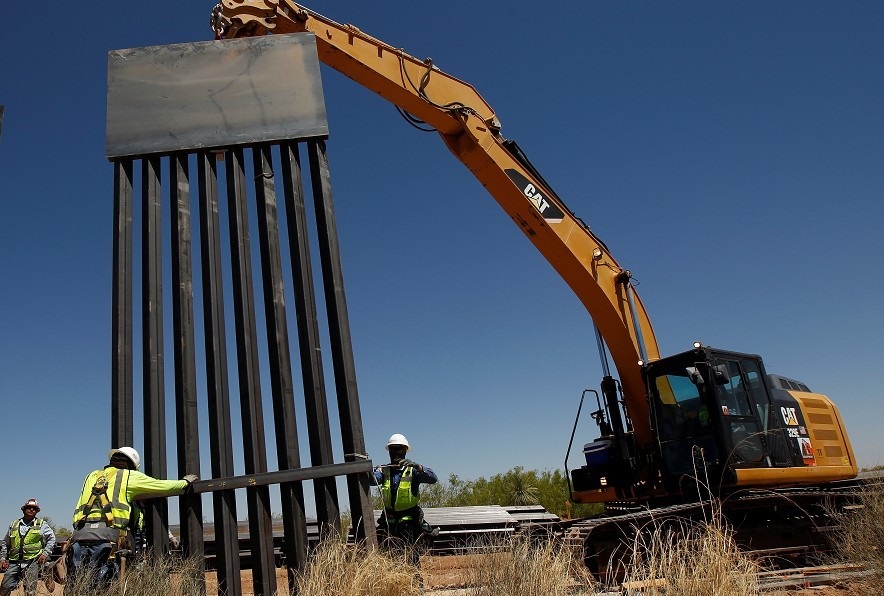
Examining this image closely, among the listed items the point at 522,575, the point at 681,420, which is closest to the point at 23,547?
the point at 522,575

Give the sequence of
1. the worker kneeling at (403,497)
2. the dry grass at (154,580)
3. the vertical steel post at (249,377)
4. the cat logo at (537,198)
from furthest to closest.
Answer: the cat logo at (537,198)
the worker kneeling at (403,497)
the vertical steel post at (249,377)
the dry grass at (154,580)

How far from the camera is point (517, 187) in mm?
11172

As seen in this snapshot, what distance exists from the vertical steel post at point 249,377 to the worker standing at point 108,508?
54 centimetres

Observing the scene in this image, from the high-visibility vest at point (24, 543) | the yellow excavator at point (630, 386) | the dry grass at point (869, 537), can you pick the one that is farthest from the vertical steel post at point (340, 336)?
the high-visibility vest at point (24, 543)

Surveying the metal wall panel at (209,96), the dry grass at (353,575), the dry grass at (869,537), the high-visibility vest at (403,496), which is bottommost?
the dry grass at (869,537)

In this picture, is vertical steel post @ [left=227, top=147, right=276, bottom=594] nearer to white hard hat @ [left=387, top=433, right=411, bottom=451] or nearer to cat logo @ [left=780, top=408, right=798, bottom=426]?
white hard hat @ [left=387, top=433, right=411, bottom=451]

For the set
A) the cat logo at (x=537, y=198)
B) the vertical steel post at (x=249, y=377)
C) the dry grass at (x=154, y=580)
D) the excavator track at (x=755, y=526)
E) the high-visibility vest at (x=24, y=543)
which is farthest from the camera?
the cat logo at (x=537, y=198)

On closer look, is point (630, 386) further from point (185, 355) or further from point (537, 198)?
point (185, 355)

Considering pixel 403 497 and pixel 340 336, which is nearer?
pixel 340 336

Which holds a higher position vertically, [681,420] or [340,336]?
[340,336]

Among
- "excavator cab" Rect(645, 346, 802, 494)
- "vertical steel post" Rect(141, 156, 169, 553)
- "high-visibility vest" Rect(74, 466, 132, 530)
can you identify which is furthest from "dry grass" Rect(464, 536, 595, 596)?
"excavator cab" Rect(645, 346, 802, 494)

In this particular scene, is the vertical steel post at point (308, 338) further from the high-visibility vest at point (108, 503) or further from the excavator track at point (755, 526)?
the excavator track at point (755, 526)

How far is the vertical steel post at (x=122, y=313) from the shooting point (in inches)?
232

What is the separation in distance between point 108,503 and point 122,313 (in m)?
1.66
